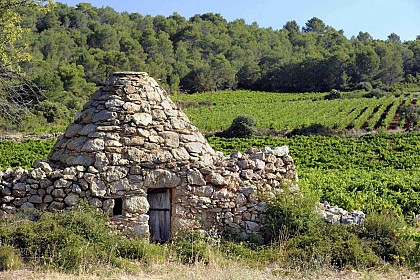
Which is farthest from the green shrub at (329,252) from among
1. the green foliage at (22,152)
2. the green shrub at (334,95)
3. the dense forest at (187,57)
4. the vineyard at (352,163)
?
the green shrub at (334,95)

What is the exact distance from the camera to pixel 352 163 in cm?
3269

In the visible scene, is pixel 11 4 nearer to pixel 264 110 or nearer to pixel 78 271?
pixel 78 271

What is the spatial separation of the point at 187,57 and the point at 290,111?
39.6 meters

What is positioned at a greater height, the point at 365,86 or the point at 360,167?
the point at 365,86

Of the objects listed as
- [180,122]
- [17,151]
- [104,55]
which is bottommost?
[17,151]

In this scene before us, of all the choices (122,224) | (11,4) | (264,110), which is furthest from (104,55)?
(122,224)

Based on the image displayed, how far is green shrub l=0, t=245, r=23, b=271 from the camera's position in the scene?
7.14 meters

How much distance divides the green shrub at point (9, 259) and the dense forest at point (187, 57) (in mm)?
47230

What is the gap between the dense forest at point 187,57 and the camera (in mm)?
66812

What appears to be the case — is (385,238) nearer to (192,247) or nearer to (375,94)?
(192,247)

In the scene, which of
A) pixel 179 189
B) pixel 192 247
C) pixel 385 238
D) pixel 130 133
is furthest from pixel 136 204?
pixel 385 238

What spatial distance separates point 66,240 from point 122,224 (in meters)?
1.72

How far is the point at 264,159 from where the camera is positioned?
10.4 metres

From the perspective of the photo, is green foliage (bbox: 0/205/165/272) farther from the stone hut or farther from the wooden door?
the wooden door
